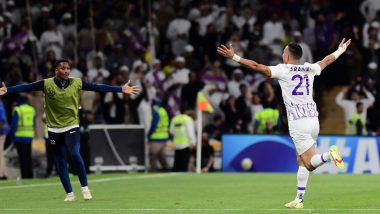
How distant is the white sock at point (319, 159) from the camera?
52.8 ft

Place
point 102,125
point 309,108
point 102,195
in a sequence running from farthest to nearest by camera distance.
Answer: point 102,125
point 102,195
point 309,108

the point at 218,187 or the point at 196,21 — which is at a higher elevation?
the point at 196,21

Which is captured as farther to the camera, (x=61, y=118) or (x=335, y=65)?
(x=335, y=65)

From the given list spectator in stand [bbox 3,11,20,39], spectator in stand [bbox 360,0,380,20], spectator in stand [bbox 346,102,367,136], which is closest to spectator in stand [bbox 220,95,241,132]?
spectator in stand [bbox 346,102,367,136]

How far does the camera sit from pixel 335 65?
34.7 m

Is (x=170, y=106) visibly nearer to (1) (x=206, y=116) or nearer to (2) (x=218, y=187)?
(1) (x=206, y=116)

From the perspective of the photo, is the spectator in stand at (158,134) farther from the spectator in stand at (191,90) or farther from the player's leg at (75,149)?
the player's leg at (75,149)

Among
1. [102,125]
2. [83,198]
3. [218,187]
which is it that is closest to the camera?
[83,198]

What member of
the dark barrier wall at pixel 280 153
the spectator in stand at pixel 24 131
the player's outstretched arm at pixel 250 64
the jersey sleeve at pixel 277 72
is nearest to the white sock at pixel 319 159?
the jersey sleeve at pixel 277 72

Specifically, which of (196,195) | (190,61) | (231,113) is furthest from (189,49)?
(196,195)

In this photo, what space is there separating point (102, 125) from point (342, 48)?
15.8 meters

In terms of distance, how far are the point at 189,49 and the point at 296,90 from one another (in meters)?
18.5

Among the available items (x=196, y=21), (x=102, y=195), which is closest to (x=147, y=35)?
(x=196, y=21)

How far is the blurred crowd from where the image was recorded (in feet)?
107
